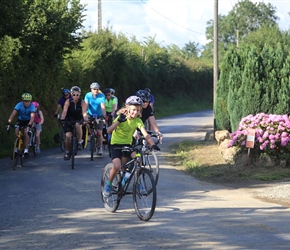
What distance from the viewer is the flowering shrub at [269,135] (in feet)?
51.9

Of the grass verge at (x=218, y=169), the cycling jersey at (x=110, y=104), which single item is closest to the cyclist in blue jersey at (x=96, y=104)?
the cycling jersey at (x=110, y=104)

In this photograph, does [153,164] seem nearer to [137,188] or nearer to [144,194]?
[137,188]

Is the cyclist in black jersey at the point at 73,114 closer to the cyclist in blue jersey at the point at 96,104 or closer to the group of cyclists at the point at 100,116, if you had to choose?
the group of cyclists at the point at 100,116

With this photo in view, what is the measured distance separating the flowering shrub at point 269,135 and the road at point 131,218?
2105 mm

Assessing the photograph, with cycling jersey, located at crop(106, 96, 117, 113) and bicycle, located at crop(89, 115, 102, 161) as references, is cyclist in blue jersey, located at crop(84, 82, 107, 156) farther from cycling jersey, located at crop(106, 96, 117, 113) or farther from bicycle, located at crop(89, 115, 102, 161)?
cycling jersey, located at crop(106, 96, 117, 113)

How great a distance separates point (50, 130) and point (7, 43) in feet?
14.5

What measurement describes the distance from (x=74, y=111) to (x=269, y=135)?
5067 mm

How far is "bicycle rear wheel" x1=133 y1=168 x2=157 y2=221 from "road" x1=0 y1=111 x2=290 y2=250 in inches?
6.1

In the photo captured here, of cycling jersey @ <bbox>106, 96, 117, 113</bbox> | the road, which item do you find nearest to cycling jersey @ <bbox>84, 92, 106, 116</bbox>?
cycling jersey @ <bbox>106, 96, 117, 113</bbox>

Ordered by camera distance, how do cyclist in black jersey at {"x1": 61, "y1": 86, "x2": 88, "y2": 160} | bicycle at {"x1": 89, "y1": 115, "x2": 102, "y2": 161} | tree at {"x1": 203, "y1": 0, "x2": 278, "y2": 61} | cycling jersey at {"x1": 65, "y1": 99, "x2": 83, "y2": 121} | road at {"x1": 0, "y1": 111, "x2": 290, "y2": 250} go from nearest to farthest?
1. road at {"x1": 0, "y1": 111, "x2": 290, "y2": 250}
2. cyclist in black jersey at {"x1": 61, "y1": 86, "x2": 88, "y2": 160}
3. cycling jersey at {"x1": 65, "y1": 99, "x2": 83, "y2": 121}
4. bicycle at {"x1": 89, "y1": 115, "x2": 102, "y2": 161}
5. tree at {"x1": 203, "y1": 0, "x2": 278, "y2": 61}

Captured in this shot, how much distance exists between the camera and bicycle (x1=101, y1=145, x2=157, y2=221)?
9625 millimetres

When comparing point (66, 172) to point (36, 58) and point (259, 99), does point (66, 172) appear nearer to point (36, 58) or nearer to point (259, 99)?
point (259, 99)

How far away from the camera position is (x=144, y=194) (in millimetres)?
9797

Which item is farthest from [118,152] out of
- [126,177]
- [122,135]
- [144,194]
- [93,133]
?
[93,133]
